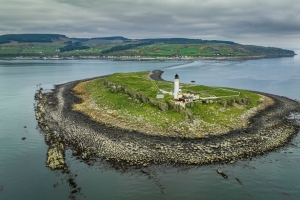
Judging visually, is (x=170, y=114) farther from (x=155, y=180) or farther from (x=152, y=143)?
(x=155, y=180)

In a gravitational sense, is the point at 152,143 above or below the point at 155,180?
above

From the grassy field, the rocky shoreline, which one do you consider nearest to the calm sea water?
the rocky shoreline

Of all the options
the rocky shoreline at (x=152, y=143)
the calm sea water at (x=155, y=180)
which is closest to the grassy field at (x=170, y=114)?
the rocky shoreline at (x=152, y=143)

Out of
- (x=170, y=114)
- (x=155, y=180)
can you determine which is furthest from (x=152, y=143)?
(x=170, y=114)

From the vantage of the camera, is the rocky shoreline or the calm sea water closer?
the calm sea water

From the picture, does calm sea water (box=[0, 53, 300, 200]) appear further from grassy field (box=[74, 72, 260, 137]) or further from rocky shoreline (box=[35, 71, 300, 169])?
grassy field (box=[74, 72, 260, 137])

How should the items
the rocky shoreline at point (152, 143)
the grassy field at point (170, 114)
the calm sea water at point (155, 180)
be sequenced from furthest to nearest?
the grassy field at point (170, 114), the rocky shoreline at point (152, 143), the calm sea water at point (155, 180)

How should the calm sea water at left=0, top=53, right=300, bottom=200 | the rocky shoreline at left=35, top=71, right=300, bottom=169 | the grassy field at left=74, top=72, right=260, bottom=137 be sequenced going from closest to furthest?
the calm sea water at left=0, top=53, right=300, bottom=200 < the rocky shoreline at left=35, top=71, right=300, bottom=169 < the grassy field at left=74, top=72, right=260, bottom=137

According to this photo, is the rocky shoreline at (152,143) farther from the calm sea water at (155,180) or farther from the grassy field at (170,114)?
the grassy field at (170,114)

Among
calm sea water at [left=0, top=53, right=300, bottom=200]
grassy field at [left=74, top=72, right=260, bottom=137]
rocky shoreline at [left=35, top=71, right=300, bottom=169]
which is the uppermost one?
grassy field at [left=74, top=72, right=260, bottom=137]
